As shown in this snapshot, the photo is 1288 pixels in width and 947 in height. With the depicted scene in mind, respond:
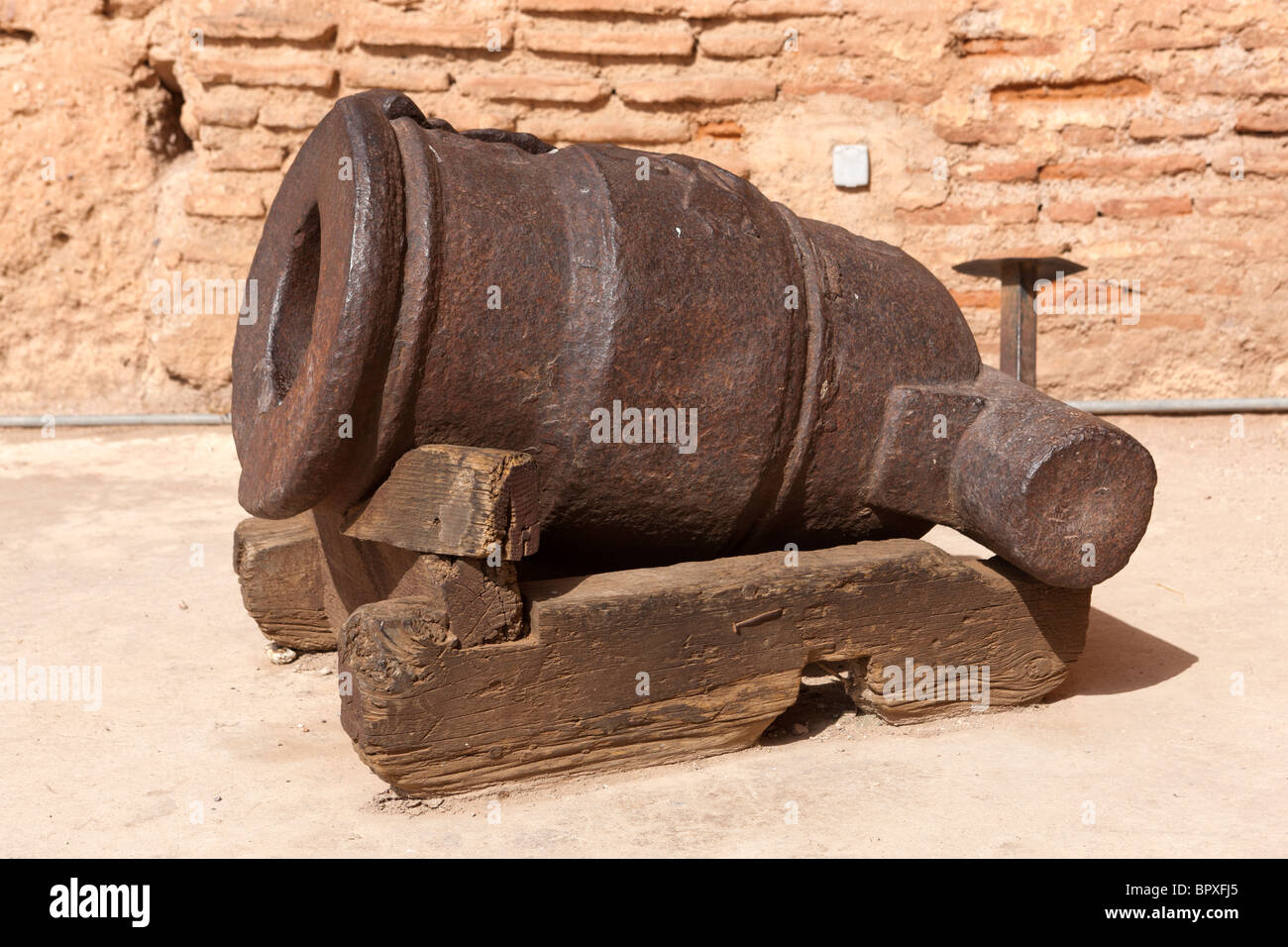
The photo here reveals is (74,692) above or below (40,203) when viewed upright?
below

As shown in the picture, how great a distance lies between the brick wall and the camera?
6.07 meters

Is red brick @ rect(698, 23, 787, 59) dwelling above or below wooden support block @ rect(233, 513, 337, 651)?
Result: above

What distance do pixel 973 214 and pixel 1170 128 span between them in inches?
38.6

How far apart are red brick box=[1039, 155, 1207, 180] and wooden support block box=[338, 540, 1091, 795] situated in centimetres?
367

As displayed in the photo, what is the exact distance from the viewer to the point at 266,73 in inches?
249

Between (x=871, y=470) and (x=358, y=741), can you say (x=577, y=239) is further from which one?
(x=358, y=741)

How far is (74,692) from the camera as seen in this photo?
3.28 metres

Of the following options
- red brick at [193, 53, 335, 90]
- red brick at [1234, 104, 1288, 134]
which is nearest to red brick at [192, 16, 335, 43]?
red brick at [193, 53, 335, 90]

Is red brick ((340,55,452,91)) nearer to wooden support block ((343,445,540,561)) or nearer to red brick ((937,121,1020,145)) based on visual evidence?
Answer: red brick ((937,121,1020,145))

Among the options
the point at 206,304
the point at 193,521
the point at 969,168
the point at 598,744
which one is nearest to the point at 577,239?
the point at 598,744

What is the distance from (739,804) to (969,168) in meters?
4.49

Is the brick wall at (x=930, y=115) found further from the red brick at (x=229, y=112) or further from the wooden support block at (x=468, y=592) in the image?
the wooden support block at (x=468, y=592)

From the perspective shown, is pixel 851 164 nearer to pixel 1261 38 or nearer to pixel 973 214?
pixel 973 214

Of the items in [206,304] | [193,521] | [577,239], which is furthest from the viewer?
[206,304]
